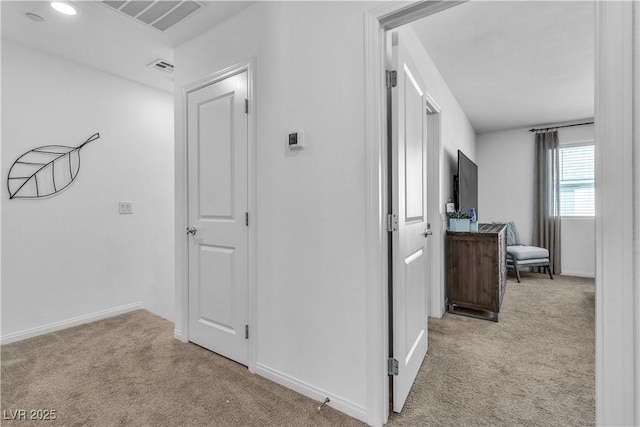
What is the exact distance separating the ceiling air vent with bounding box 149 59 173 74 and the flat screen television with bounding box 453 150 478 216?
9.96ft

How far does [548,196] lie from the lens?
16.3 feet

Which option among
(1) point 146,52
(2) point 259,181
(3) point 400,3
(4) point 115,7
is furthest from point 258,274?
(1) point 146,52

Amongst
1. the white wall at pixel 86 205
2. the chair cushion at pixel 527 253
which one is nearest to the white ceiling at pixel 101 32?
the white wall at pixel 86 205

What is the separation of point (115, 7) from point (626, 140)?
2.79m

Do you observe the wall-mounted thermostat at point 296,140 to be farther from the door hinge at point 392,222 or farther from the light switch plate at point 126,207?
the light switch plate at point 126,207

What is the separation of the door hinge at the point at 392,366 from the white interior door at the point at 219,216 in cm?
97

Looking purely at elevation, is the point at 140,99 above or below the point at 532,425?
above

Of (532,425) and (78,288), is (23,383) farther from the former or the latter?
(532,425)

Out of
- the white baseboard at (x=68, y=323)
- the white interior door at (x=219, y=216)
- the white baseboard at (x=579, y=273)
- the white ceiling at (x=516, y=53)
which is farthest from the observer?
the white baseboard at (x=579, y=273)

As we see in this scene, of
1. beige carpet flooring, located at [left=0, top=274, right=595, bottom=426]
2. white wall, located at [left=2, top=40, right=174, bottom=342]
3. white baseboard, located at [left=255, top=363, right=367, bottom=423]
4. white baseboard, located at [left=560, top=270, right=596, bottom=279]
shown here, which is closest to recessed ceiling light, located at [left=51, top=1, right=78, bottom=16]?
white wall, located at [left=2, top=40, right=174, bottom=342]

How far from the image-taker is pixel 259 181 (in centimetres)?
197

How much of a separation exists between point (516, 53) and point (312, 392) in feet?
10.5

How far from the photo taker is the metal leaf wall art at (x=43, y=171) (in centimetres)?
248

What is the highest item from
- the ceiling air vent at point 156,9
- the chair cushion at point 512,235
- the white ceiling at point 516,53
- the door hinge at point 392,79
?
the white ceiling at point 516,53
